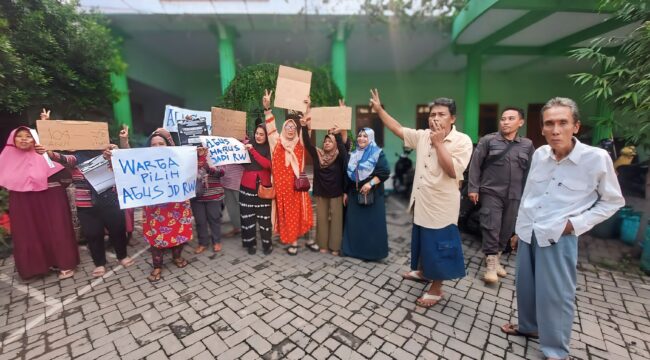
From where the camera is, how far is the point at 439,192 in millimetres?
2348

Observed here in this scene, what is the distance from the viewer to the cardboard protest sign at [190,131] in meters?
3.43

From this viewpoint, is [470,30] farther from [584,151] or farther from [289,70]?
[584,151]

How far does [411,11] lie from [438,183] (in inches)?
193

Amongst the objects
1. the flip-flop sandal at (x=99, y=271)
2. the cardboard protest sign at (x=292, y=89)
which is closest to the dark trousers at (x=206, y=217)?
the flip-flop sandal at (x=99, y=271)

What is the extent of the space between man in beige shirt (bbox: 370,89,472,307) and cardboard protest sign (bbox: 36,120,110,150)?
2.66 meters

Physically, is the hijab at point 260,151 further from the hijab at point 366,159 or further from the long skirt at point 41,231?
the long skirt at point 41,231

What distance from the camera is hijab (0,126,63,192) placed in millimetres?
2801

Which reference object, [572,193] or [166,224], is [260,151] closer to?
[166,224]

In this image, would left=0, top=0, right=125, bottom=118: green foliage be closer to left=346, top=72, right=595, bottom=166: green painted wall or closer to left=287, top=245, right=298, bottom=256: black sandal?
left=287, top=245, right=298, bottom=256: black sandal

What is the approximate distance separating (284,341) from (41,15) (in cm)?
515

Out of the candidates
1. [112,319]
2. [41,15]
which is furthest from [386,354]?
[41,15]

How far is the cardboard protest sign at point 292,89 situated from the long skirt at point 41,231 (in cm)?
265

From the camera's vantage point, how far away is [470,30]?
5.35 m

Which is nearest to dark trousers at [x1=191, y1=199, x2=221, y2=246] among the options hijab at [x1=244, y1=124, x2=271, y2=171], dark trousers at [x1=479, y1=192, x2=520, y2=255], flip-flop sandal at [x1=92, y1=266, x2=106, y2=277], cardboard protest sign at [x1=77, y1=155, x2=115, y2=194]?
hijab at [x1=244, y1=124, x2=271, y2=171]
